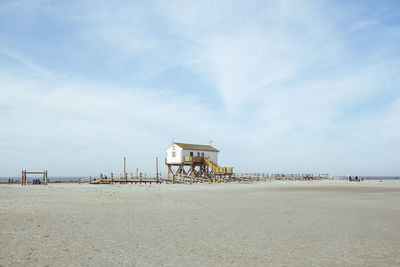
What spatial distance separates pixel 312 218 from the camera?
13.6 meters

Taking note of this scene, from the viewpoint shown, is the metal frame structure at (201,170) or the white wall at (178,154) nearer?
the metal frame structure at (201,170)

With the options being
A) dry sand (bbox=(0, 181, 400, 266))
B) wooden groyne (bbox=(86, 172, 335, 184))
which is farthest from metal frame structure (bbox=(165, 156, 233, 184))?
dry sand (bbox=(0, 181, 400, 266))

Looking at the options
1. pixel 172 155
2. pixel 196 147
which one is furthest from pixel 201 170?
pixel 172 155

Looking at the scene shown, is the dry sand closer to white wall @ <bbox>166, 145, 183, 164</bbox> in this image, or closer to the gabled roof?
white wall @ <bbox>166, 145, 183, 164</bbox>

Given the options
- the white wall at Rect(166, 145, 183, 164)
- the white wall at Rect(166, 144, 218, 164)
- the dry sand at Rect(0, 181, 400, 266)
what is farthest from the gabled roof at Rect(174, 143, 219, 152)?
the dry sand at Rect(0, 181, 400, 266)

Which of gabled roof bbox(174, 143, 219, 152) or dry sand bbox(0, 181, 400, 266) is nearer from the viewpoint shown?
dry sand bbox(0, 181, 400, 266)

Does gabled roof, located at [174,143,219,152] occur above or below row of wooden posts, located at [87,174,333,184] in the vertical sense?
above

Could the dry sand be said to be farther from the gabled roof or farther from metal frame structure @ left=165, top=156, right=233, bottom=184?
the gabled roof

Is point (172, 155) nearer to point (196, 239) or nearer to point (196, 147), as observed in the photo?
point (196, 147)

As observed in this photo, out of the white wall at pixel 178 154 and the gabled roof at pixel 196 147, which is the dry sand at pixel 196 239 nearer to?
the white wall at pixel 178 154

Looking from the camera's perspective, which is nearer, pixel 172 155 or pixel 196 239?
pixel 196 239

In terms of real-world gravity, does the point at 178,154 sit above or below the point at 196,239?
above

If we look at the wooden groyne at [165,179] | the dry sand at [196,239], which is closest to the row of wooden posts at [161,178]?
the wooden groyne at [165,179]

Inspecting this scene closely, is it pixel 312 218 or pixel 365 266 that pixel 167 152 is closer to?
pixel 312 218
